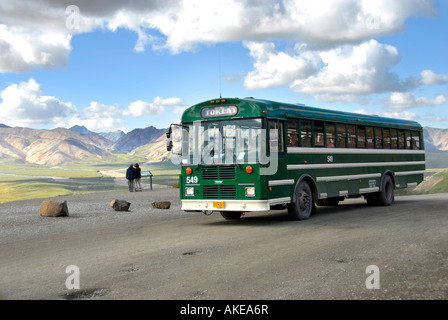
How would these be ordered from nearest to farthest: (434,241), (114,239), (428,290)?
(428,290)
(434,241)
(114,239)

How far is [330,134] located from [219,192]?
4.67 meters

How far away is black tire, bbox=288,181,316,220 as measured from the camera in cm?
1488

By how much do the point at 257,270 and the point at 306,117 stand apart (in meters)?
8.35

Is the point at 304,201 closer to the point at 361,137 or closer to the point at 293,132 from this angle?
the point at 293,132

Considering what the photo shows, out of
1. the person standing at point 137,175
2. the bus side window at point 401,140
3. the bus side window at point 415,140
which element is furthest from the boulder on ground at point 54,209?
the person standing at point 137,175

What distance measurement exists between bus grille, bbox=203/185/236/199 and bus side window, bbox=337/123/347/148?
196 inches

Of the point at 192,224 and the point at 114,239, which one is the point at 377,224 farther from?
the point at 114,239

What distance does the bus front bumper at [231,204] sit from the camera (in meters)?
13.5

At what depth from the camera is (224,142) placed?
14.1 metres

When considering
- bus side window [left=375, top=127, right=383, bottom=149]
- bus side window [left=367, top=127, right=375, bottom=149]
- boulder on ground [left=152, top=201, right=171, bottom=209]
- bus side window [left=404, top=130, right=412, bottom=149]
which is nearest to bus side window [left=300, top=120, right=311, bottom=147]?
bus side window [left=367, top=127, right=375, bottom=149]

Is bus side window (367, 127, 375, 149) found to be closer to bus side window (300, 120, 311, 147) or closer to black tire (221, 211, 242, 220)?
bus side window (300, 120, 311, 147)

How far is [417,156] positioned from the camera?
23141 mm

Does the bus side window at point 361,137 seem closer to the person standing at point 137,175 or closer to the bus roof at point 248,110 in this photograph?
the bus roof at point 248,110
